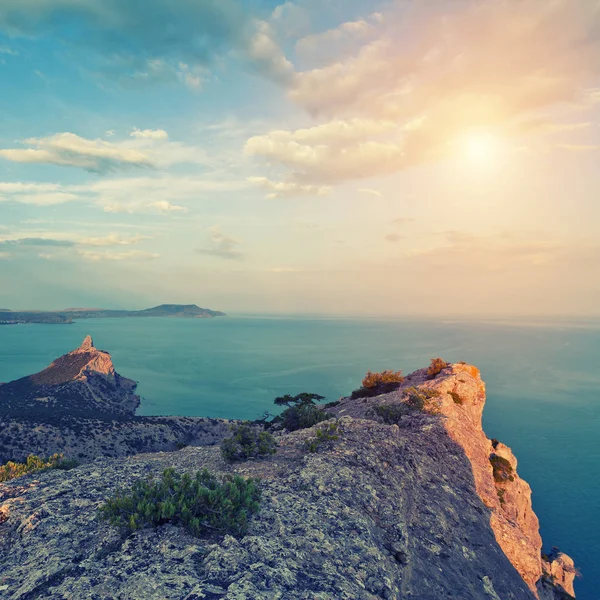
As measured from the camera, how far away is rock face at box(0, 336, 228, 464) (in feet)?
189

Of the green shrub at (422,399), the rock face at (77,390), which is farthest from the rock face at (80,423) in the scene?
the green shrub at (422,399)

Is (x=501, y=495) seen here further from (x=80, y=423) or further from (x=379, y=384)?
(x=80, y=423)

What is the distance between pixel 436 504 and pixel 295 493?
25.1 feet

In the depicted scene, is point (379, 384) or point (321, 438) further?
point (379, 384)

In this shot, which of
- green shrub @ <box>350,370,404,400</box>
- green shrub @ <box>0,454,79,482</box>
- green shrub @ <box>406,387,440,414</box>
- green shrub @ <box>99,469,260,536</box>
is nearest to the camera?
green shrub @ <box>99,469,260,536</box>

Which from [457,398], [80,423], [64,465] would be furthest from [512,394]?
[64,465]

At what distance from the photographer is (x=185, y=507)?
1030 centimetres

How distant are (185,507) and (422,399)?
20417 millimetres

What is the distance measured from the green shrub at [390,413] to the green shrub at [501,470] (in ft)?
29.3

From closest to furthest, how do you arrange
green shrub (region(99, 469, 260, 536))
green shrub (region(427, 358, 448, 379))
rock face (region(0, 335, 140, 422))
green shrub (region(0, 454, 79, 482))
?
green shrub (region(99, 469, 260, 536)), green shrub (region(0, 454, 79, 482)), green shrub (region(427, 358, 448, 379)), rock face (region(0, 335, 140, 422))

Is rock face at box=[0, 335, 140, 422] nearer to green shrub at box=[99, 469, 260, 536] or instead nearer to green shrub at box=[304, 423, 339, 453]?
green shrub at box=[304, 423, 339, 453]

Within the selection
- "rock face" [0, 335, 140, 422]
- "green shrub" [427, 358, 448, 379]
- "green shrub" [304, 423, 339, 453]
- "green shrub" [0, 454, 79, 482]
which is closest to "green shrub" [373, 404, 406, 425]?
"green shrub" [304, 423, 339, 453]

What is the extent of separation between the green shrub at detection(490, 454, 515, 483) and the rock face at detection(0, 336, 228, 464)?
3900 cm

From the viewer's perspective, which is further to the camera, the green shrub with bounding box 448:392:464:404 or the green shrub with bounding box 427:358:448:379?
the green shrub with bounding box 427:358:448:379
